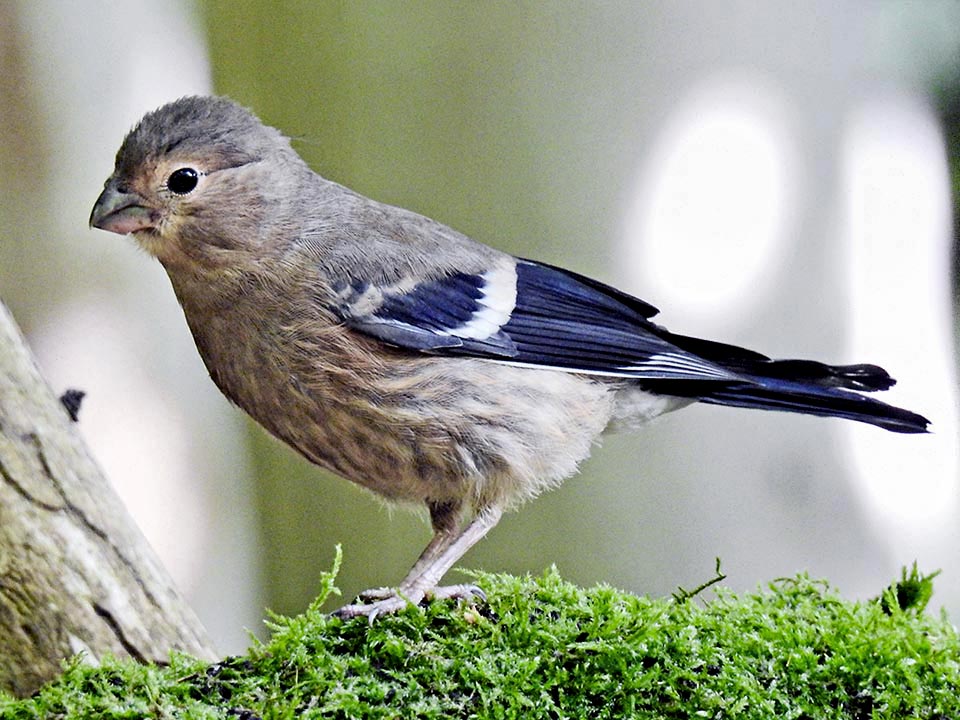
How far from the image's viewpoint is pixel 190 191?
2.15 m

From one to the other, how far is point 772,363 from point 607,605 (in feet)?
3.07

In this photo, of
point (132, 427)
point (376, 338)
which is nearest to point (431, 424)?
point (376, 338)

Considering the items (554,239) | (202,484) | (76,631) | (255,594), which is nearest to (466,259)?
(76,631)

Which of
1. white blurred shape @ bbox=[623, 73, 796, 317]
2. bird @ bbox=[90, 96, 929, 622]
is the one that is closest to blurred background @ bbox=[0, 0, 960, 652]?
white blurred shape @ bbox=[623, 73, 796, 317]

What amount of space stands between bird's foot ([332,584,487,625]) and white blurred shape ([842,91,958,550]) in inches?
108

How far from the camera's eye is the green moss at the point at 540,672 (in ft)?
5.54

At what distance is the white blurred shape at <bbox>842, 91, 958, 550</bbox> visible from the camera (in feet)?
13.2

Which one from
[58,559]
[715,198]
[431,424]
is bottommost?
[58,559]

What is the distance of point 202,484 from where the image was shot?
4.05m

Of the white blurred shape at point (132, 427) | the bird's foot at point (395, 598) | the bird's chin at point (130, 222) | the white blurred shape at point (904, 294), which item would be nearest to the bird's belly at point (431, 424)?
the bird's foot at point (395, 598)

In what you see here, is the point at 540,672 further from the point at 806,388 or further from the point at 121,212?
the point at 121,212

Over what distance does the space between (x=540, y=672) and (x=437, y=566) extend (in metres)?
0.40

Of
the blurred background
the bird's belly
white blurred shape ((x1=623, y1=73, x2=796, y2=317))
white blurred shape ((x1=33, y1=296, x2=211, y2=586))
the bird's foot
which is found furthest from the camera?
white blurred shape ((x1=623, y1=73, x2=796, y2=317))

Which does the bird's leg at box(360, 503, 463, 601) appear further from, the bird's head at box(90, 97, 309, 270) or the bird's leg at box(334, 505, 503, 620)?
the bird's head at box(90, 97, 309, 270)
